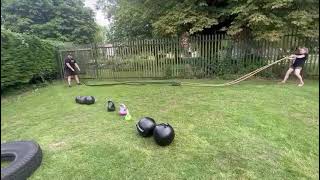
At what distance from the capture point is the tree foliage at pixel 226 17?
972 centimetres

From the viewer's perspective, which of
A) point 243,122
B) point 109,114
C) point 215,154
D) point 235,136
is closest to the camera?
point 215,154

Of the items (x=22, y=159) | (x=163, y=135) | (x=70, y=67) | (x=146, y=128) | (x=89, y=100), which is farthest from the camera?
(x=70, y=67)

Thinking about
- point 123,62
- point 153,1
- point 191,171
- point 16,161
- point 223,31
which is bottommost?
point 191,171

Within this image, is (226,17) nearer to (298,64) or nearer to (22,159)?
(298,64)

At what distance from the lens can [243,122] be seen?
5477mm

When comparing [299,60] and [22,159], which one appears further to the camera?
[299,60]

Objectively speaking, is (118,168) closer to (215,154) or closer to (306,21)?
(215,154)

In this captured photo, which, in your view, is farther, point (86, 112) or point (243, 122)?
point (86, 112)

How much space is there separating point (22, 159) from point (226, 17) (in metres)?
10.6

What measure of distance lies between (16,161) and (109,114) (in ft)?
10.9

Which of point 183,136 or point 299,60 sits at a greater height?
point 299,60

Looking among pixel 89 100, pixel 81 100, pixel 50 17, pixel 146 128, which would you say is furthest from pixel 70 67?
pixel 50 17

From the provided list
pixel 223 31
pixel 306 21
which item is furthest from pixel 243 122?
pixel 223 31

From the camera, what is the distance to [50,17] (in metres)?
2.16
